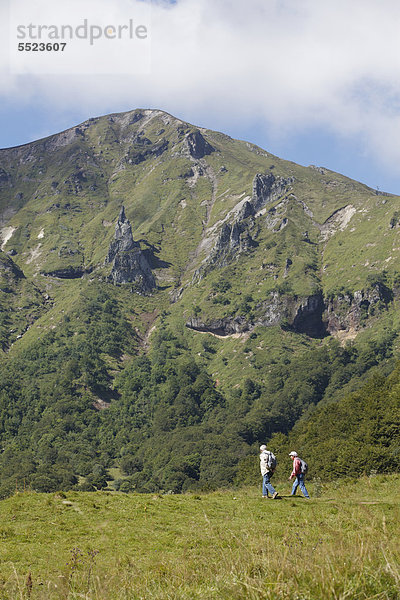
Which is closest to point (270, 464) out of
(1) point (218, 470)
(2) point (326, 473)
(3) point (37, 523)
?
(3) point (37, 523)

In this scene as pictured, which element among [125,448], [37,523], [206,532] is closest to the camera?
[206,532]

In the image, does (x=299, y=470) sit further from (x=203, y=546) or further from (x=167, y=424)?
(x=167, y=424)

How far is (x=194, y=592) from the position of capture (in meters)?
6.74

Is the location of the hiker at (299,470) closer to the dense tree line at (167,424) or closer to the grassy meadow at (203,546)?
the grassy meadow at (203,546)

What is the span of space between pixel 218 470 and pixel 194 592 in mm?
125168

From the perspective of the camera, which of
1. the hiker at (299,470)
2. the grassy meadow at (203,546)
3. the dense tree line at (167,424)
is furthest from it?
the dense tree line at (167,424)

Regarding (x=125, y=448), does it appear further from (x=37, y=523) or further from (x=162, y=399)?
(x=37, y=523)

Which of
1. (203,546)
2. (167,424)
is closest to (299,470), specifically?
(203,546)

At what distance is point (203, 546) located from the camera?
41.0ft

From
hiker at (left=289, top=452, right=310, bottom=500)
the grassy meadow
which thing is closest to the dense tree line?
hiker at (left=289, top=452, right=310, bottom=500)

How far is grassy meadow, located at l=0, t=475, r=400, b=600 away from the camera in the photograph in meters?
6.17

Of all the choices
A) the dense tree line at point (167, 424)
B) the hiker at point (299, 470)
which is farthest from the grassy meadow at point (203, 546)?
the dense tree line at point (167, 424)

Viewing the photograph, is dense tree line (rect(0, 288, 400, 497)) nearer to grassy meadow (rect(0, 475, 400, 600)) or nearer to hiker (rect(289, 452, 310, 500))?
hiker (rect(289, 452, 310, 500))

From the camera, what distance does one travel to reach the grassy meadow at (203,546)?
6.17 metres
